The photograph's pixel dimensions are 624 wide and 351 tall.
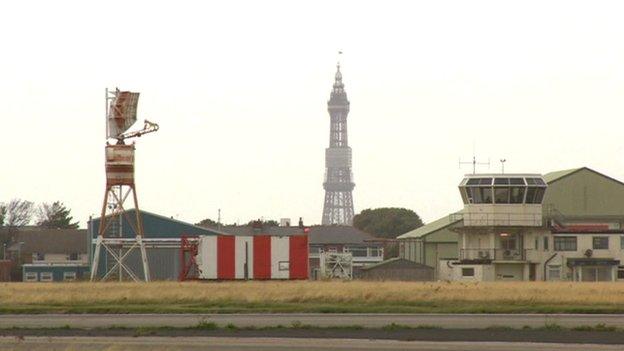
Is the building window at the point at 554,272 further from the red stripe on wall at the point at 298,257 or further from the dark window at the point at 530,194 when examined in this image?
the red stripe on wall at the point at 298,257

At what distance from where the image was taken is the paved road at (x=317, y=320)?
46406 millimetres

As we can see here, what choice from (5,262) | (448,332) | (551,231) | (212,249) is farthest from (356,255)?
(448,332)

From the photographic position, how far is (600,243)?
364 feet

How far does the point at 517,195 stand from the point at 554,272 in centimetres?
698

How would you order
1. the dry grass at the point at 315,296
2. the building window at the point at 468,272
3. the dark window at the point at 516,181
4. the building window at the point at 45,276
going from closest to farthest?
the dry grass at the point at 315,296 < the building window at the point at 468,272 < the dark window at the point at 516,181 < the building window at the point at 45,276

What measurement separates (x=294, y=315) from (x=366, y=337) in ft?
44.1

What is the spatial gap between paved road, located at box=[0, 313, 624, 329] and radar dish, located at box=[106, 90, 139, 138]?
5440 cm

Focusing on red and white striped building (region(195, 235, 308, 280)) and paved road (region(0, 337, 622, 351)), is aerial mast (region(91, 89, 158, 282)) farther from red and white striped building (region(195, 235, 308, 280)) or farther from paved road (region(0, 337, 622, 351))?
paved road (region(0, 337, 622, 351))

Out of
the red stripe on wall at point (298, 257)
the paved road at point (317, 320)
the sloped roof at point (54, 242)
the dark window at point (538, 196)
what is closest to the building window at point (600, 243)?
the dark window at point (538, 196)

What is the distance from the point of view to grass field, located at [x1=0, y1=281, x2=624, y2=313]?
57562 mm

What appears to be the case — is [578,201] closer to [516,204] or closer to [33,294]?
[516,204]

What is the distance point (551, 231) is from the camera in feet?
366

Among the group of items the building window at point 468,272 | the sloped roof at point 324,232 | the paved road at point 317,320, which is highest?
the sloped roof at point 324,232

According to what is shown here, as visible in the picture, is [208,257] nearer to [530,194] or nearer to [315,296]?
[530,194]
